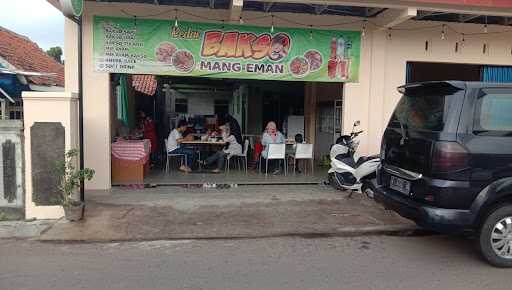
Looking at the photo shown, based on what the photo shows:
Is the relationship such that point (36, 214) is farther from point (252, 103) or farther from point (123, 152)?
point (252, 103)

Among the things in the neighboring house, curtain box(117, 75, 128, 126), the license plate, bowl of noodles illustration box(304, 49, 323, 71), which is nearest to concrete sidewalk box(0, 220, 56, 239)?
curtain box(117, 75, 128, 126)

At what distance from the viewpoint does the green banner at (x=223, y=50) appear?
8.11 metres

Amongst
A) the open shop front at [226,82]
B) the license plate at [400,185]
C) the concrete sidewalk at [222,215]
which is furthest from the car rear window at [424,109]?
the open shop front at [226,82]

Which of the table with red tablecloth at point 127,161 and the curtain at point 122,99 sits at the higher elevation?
the curtain at point 122,99

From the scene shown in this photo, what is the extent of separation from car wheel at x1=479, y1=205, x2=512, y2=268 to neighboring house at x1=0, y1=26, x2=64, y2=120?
32.6ft

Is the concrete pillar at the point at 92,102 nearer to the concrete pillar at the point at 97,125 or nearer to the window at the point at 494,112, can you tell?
the concrete pillar at the point at 97,125

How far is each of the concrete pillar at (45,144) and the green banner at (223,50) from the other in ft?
5.77

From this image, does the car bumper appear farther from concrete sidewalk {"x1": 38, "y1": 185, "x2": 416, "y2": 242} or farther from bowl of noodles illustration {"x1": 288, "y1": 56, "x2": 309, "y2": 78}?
bowl of noodles illustration {"x1": 288, "y1": 56, "x2": 309, "y2": 78}

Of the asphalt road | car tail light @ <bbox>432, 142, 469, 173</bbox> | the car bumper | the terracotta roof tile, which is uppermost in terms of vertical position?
the terracotta roof tile

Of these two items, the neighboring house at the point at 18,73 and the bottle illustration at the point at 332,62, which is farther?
the neighboring house at the point at 18,73

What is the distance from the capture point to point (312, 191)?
869 cm

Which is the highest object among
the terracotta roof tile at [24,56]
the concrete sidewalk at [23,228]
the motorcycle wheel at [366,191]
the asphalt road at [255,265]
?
the terracotta roof tile at [24,56]

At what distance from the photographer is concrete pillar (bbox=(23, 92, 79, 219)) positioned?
6504 mm

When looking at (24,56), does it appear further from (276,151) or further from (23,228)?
(23,228)
